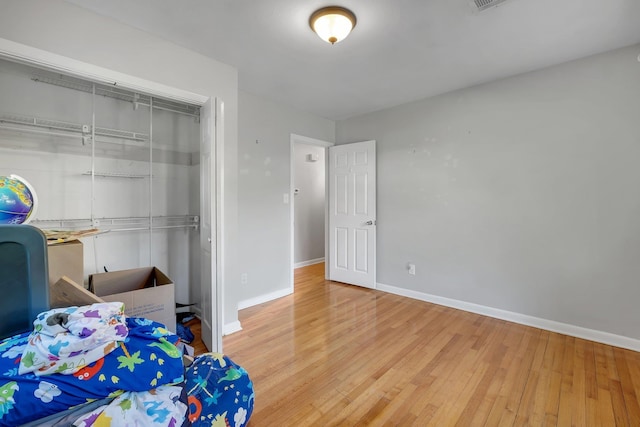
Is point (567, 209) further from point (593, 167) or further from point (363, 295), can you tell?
point (363, 295)

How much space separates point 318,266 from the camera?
5.52 m

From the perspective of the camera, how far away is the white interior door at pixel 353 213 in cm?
402

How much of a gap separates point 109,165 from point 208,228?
1263mm

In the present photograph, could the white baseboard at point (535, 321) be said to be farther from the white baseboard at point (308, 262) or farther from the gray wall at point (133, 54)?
the gray wall at point (133, 54)

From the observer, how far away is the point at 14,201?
1.23 meters

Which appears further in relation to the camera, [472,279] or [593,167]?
[472,279]

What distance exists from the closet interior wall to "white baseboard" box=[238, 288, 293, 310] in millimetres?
518

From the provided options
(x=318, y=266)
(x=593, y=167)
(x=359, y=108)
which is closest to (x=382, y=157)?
(x=359, y=108)

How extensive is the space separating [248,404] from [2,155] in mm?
2604

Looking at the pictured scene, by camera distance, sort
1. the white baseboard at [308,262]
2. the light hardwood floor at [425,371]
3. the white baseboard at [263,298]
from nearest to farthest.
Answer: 1. the light hardwood floor at [425,371]
2. the white baseboard at [263,298]
3. the white baseboard at [308,262]

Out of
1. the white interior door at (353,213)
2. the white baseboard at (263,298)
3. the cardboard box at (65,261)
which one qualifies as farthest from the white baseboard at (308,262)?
the cardboard box at (65,261)

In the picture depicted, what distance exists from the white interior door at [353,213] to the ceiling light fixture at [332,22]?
207cm

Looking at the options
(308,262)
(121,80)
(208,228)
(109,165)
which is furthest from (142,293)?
(308,262)

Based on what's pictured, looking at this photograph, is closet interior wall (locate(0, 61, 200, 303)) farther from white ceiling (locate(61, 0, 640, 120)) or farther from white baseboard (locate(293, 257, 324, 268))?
white baseboard (locate(293, 257, 324, 268))
